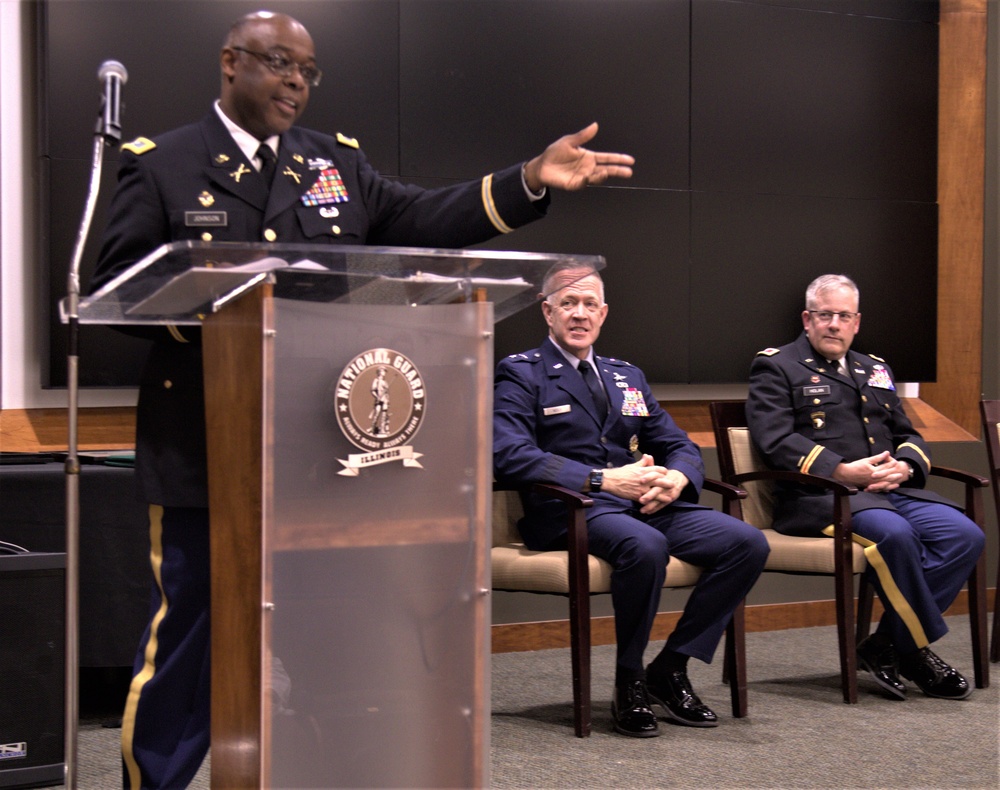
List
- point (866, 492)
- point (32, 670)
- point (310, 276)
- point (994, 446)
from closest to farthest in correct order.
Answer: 1. point (310, 276)
2. point (32, 670)
3. point (866, 492)
4. point (994, 446)

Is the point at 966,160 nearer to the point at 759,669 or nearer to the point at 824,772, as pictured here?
the point at 759,669

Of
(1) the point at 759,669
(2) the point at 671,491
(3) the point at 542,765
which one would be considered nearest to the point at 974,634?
(1) the point at 759,669

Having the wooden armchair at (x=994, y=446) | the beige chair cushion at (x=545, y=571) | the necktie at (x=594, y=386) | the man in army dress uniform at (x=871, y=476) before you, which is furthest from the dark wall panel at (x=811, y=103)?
the beige chair cushion at (x=545, y=571)

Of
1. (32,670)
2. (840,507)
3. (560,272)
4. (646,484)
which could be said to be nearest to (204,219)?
(560,272)

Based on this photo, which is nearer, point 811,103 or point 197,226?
point 197,226

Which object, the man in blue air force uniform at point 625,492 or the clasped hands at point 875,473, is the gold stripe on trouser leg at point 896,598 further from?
the man in blue air force uniform at point 625,492

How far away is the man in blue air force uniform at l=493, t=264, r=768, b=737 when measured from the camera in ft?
10.4

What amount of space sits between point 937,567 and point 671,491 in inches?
37.8

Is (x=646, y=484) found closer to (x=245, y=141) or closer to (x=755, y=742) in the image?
Answer: (x=755, y=742)

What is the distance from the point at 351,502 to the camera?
1.60m

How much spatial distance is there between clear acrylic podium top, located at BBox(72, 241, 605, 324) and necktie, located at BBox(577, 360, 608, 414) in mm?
1710

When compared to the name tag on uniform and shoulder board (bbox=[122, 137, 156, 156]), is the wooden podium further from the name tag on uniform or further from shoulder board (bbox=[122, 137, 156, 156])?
shoulder board (bbox=[122, 137, 156, 156])

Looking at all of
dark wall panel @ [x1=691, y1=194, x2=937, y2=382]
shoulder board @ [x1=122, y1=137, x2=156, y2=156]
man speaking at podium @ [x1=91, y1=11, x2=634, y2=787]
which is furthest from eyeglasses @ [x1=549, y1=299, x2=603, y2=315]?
shoulder board @ [x1=122, y1=137, x2=156, y2=156]

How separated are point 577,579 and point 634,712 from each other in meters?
0.38
